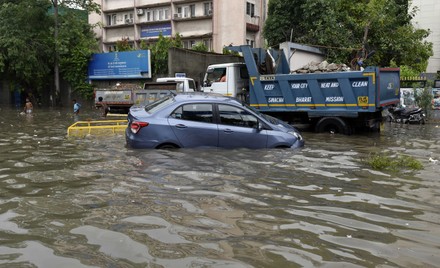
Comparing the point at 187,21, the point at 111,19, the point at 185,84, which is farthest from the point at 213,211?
the point at 111,19

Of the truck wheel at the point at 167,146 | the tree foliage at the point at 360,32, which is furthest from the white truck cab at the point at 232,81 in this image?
the tree foliage at the point at 360,32

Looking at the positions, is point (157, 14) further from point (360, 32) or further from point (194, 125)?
point (194, 125)

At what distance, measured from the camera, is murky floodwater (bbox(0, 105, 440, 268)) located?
371 centimetres

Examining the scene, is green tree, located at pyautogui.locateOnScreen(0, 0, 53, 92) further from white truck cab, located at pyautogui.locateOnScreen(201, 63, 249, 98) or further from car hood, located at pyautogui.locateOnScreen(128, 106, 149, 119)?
car hood, located at pyautogui.locateOnScreen(128, 106, 149, 119)

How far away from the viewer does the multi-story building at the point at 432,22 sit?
34938 millimetres

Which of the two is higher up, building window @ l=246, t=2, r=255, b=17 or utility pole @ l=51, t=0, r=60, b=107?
building window @ l=246, t=2, r=255, b=17

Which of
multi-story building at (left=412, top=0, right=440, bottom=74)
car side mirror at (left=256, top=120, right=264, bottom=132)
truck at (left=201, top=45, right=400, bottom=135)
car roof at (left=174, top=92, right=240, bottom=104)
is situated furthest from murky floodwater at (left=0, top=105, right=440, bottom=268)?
multi-story building at (left=412, top=0, right=440, bottom=74)

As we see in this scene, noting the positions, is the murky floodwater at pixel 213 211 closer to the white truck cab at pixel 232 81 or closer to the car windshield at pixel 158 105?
the car windshield at pixel 158 105

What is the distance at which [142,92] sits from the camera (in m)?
20.0

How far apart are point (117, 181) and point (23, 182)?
4.45 ft

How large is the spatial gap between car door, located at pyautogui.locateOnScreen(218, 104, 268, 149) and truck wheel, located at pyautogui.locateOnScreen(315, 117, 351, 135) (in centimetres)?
477

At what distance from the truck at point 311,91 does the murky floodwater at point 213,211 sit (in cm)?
455

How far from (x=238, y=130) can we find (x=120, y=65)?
23.5m

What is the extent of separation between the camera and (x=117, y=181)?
6.30 metres
